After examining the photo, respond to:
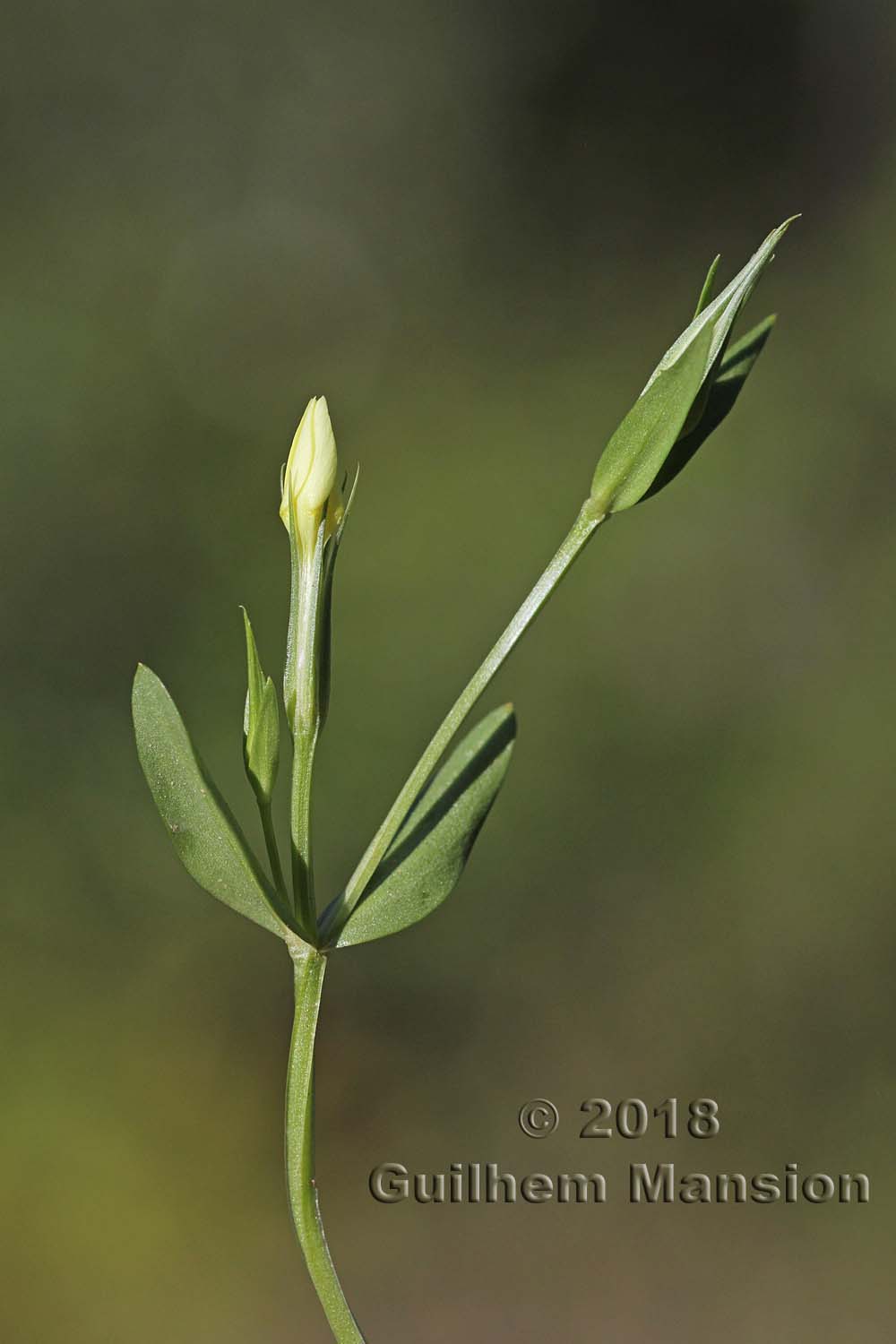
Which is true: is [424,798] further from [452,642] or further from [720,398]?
[452,642]

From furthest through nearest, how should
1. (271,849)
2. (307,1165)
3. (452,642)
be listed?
1. (452,642)
2. (271,849)
3. (307,1165)

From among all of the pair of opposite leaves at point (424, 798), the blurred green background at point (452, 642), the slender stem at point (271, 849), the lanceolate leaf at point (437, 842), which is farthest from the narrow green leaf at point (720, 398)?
the blurred green background at point (452, 642)

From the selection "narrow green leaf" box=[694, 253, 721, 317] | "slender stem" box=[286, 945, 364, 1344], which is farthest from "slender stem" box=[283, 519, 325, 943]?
"narrow green leaf" box=[694, 253, 721, 317]

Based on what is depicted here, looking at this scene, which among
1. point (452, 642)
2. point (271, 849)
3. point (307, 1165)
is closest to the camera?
point (307, 1165)

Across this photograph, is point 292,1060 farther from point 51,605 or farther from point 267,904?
point 51,605

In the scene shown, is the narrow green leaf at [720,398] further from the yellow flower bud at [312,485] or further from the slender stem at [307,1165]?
the slender stem at [307,1165]

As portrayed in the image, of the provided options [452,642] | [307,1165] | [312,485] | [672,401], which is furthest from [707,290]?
[452,642]

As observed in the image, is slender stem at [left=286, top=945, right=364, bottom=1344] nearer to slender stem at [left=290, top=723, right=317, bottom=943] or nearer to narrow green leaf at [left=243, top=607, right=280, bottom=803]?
slender stem at [left=290, top=723, right=317, bottom=943]
